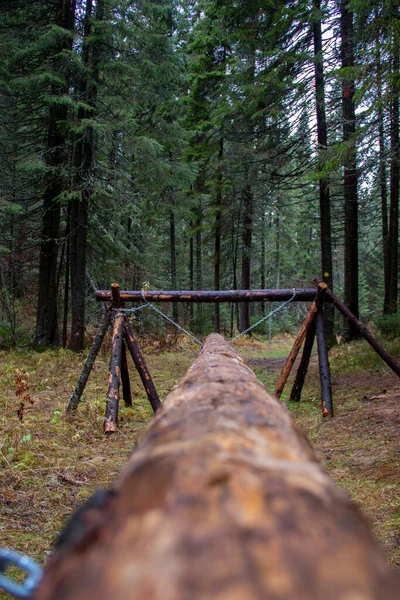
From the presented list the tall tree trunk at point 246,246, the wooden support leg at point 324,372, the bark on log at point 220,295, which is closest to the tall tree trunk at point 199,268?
the tall tree trunk at point 246,246

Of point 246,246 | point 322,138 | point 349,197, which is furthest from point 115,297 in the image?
point 246,246

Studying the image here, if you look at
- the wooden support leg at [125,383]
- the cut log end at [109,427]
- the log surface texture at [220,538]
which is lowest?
the cut log end at [109,427]

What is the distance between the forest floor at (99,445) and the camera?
315cm

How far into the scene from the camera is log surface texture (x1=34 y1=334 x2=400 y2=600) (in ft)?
1.73

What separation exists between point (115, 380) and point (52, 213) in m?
8.16

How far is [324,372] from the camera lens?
19.7 ft

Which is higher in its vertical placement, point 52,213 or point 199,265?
point 52,213

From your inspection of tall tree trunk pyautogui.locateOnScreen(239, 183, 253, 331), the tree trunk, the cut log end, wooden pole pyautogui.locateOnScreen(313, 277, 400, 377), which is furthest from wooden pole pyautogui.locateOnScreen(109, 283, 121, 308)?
tall tree trunk pyautogui.locateOnScreen(239, 183, 253, 331)

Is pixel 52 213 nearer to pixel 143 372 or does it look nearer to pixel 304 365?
pixel 143 372

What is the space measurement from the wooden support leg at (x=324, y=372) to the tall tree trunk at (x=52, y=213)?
26.3ft

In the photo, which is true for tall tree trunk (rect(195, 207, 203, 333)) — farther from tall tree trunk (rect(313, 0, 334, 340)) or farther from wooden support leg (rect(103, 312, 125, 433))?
wooden support leg (rect(103, 312, 125, 433))

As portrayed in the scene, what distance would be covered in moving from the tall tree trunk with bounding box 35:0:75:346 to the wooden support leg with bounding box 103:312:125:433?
242 inches

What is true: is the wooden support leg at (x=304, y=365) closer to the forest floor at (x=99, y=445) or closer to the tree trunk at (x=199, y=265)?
the forest floor at (x=99, y=445)

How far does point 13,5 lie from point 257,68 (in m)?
7.38
